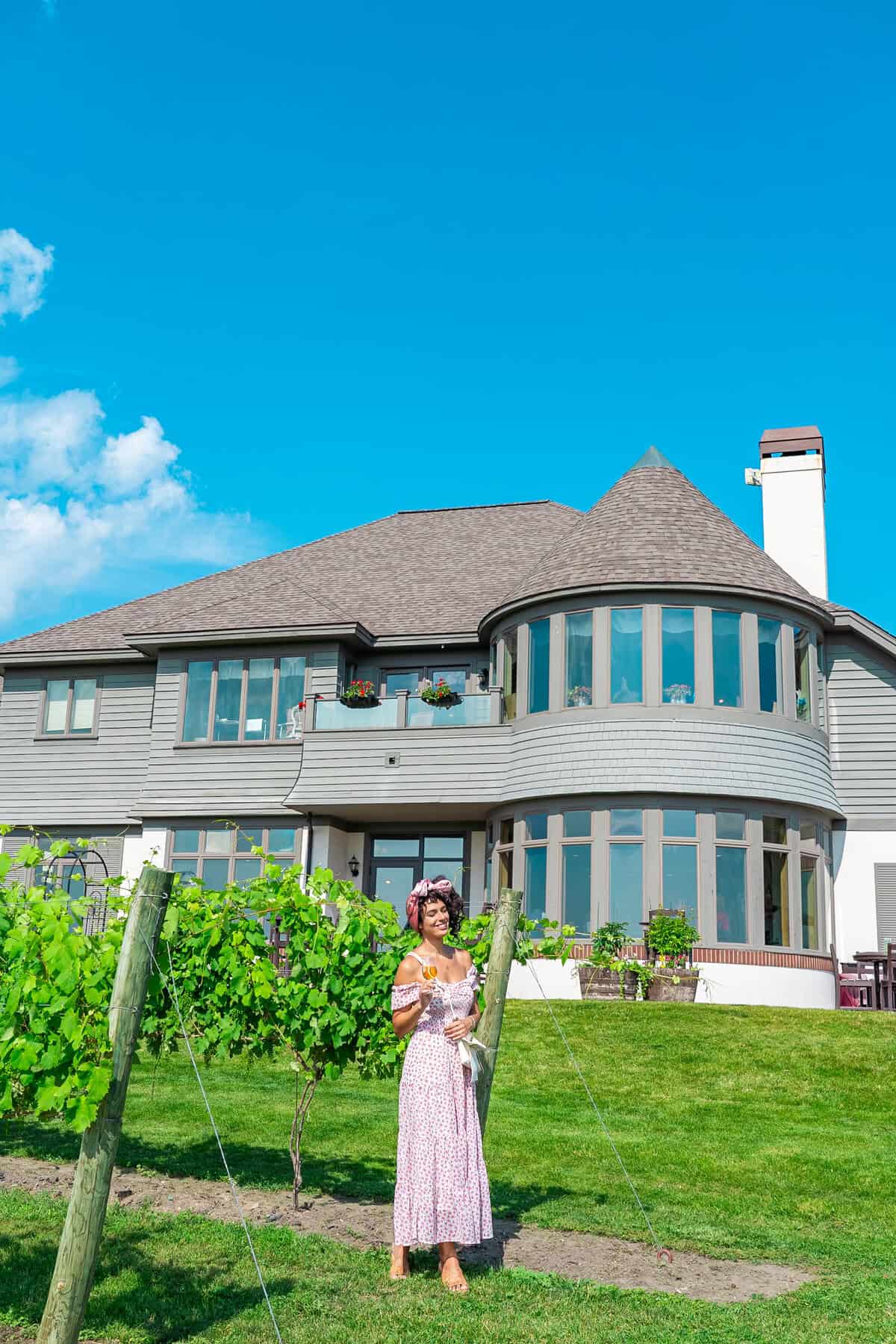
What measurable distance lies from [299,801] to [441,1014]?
564 inches

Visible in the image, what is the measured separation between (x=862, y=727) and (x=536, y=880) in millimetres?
6123

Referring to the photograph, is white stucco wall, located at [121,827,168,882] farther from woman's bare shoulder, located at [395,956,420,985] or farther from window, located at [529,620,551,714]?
woman's bare shoulder, located at [395,956,420,985]

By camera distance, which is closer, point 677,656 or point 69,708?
point 677,656

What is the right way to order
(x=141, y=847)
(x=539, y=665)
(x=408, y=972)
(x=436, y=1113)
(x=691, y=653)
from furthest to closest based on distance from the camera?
(x=141, y=847)
(x=539, y=665)
(x=691, y=653)
(x=408, y=972)
(x=436, y=1113)

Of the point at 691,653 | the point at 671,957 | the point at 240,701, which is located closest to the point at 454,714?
the point at 691,653

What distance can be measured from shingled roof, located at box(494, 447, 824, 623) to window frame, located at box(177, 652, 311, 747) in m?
4.55

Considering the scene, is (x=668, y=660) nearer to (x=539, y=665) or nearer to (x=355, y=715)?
(x=539, y=665)

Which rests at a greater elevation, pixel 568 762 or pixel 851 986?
pixel 568 762

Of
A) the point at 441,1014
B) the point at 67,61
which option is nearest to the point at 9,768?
the point at 67,61

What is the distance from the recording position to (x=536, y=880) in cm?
1825

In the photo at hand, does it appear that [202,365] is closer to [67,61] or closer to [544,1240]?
[67,61]

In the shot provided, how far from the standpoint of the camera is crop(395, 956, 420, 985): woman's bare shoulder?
5.86 meters

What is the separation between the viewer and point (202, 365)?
25016 mm

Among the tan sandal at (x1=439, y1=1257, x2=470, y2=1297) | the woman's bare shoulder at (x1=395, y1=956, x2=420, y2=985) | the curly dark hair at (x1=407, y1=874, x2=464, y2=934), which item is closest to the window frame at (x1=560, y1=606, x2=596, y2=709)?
the curly dark hair at (x1=407, y1=874, x2=464, y2=934)
